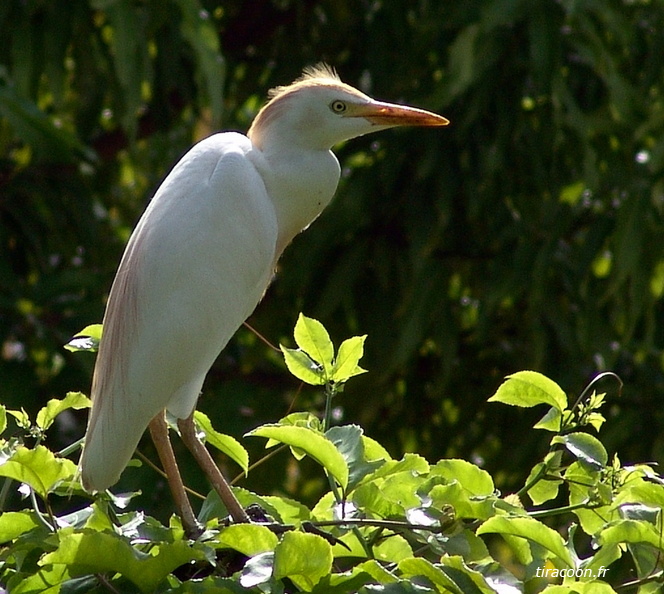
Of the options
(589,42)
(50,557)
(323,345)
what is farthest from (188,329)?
(589,42)

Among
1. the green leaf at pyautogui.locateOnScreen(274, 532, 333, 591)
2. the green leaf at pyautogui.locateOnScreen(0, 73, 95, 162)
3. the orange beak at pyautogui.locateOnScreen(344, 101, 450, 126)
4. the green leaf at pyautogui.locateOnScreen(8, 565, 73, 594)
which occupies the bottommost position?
the green leaf at pyautogui.locateOnScreen(8, 565, 73, 594)

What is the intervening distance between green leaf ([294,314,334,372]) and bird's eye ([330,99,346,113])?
0.51 m

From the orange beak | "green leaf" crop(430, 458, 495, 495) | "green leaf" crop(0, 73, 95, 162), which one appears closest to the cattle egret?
the orange beak

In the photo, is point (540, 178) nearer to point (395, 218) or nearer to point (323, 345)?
point (395, 218)

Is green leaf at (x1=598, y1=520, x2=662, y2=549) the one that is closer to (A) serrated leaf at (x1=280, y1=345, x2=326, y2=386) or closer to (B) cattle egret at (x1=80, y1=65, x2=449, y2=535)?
(A) serrated leaf at (x1=280, y1=345, x2=326, y2=386)

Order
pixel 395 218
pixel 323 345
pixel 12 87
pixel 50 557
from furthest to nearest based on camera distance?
pixel 395 218 < pixel 12 87 < pixel 323 345 < pixel 50 557

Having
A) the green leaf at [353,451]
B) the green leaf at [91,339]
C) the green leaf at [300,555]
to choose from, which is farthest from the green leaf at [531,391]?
the green leaf at [91,339]

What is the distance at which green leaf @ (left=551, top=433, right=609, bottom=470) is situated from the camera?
1.32 m

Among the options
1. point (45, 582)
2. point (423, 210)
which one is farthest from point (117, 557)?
point (423, 210)

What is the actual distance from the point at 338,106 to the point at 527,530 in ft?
2.93

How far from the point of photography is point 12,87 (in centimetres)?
293

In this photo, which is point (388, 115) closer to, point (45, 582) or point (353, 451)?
point (353, 451)

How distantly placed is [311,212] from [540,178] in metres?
1.42

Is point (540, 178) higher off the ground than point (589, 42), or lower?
lower
